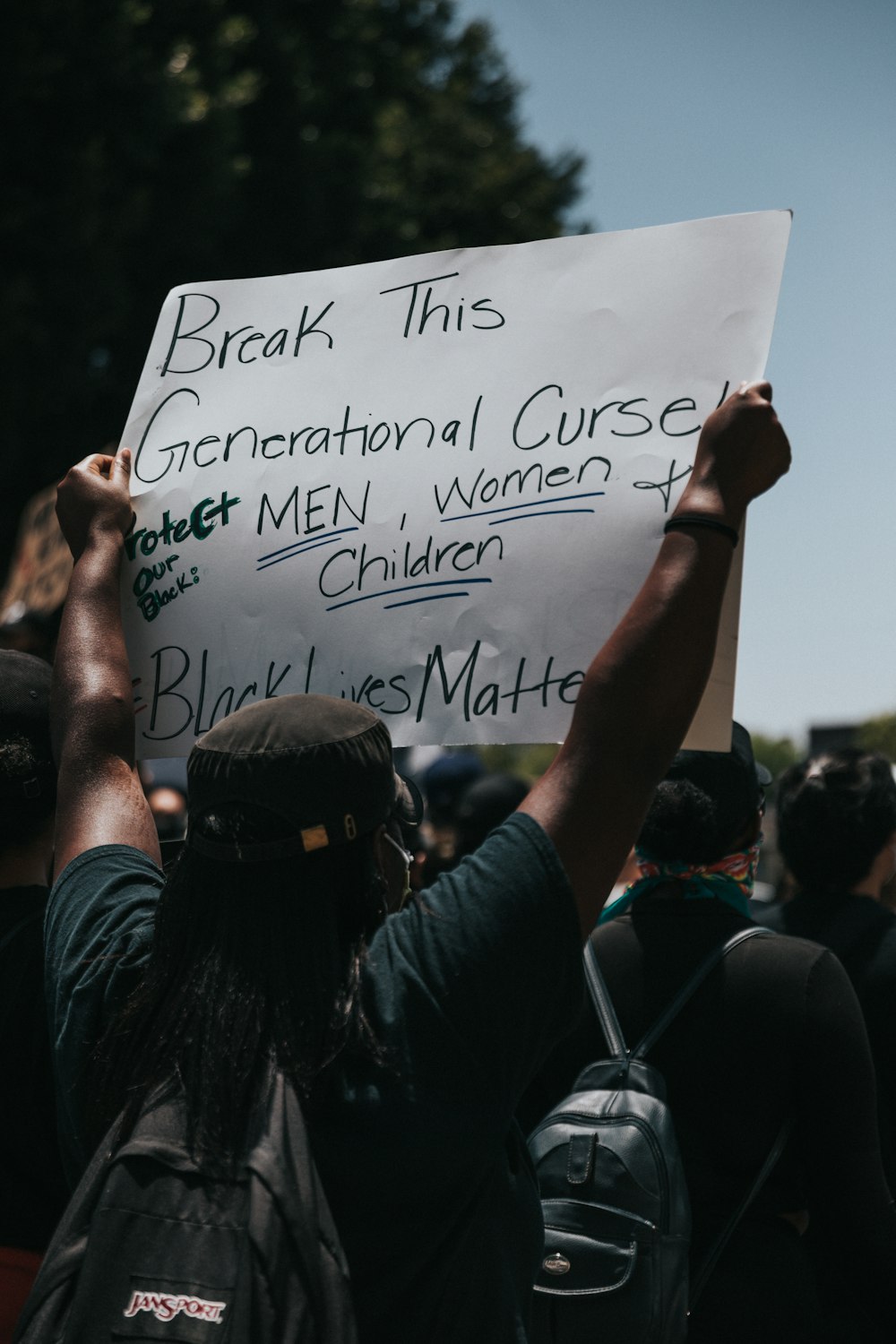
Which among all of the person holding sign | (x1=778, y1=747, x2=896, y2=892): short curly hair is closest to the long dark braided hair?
the person holding sign

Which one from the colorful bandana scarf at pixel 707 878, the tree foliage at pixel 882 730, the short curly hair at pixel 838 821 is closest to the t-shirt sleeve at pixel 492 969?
the colorful bandana scarf at pixel 707 878

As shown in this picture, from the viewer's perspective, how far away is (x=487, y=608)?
5.72 feet

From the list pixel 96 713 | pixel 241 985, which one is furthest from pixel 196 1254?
pixel 96 713

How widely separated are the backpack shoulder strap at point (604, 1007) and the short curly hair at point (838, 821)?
0.73m

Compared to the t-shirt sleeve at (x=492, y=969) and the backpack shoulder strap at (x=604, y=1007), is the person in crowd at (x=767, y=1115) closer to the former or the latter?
the backpack shoulder strap at (x=604, y=1007)

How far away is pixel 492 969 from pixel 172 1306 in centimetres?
40

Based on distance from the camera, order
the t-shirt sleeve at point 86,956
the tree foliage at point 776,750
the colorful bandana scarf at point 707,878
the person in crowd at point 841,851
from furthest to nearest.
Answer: the tree foliage at point 776,750
the person in crowd at point 841,851
the colorful bandana scarf at point 707,878
the t-shirt sleeve at point 86,956

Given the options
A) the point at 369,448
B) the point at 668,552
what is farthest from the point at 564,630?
the point at 369,448

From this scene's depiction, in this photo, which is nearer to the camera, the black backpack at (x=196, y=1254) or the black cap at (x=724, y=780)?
the black backpack at (x=196, y=1254)

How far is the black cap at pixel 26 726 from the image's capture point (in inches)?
70.5

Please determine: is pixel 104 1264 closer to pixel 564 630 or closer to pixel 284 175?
pixel 564 630

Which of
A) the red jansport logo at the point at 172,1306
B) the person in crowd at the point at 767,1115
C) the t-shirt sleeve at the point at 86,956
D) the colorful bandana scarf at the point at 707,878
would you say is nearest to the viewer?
the red jansport logo at the point at 172,1306

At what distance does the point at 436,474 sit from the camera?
1844 millimetres

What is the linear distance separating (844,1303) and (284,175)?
42.1 feet
